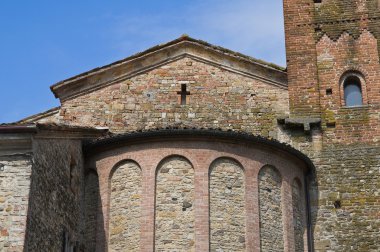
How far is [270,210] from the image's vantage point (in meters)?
15.1

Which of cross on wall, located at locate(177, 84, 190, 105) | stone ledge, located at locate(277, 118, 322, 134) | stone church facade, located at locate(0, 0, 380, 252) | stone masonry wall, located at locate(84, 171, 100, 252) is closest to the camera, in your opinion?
stone church facade, located at locate(0, 0, 380, 252)

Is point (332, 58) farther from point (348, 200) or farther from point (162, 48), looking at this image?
point (162, 48)

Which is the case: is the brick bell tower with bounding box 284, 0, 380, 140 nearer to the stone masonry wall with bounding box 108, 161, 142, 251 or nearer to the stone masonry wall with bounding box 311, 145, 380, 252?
the stone masonry wall with bounding box 311, 145, 380, 252

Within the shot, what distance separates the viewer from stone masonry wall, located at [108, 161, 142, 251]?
14.5 metres

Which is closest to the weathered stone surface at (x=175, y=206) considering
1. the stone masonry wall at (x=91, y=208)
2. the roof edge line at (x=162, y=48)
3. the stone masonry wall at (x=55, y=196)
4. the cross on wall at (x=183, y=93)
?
the stone masonry wall at (x=91, y=208)

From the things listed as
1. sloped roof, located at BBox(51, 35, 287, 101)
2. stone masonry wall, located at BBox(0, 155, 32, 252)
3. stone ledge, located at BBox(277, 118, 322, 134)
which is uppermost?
sloped roof, located at BBox(51, 35, 287, 101)

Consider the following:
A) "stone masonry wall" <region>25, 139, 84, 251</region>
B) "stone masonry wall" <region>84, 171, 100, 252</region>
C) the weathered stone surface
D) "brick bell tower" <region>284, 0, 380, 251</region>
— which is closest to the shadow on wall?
"stone masonry wall" <region>84, 171, 100, 252</region>

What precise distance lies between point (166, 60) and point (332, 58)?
4.25m

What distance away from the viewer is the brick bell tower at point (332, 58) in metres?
17.8

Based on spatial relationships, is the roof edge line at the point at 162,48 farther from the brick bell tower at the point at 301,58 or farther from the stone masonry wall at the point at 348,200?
the stone masonry wall at the point at 348,200

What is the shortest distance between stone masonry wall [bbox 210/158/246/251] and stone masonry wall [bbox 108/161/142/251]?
1.53m

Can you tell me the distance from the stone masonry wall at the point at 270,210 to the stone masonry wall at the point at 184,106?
7.28 feet

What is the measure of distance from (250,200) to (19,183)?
195 inches

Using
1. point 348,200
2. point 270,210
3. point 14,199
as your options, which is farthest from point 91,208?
point 348,200
